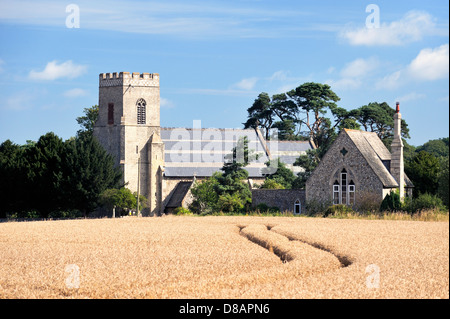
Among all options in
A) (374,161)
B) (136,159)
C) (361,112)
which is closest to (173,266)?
(374,161)

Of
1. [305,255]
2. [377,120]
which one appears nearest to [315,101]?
[377,120]

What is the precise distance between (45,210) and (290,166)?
2978 cm

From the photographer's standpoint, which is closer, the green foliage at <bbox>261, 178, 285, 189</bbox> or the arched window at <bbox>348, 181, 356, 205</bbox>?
the arched window at <bbox>348, 181, 356, 205</bbox>

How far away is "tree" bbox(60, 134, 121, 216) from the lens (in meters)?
63.9

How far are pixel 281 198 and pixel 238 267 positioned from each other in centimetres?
4133

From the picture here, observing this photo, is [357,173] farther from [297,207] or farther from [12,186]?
[12,186]

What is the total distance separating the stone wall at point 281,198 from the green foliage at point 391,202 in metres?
11.2

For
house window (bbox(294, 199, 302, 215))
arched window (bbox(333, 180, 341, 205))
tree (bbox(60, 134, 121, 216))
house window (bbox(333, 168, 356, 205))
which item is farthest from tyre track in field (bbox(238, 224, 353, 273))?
tree (bbox(60, 134, 121, 216))

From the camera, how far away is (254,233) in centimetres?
2809

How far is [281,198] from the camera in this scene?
57625 millimetres

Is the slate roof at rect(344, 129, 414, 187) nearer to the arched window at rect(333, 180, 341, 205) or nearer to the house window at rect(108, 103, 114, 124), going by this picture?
the arched window at rect(333, 180, 341, 205)

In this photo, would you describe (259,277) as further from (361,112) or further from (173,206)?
(361,112)
